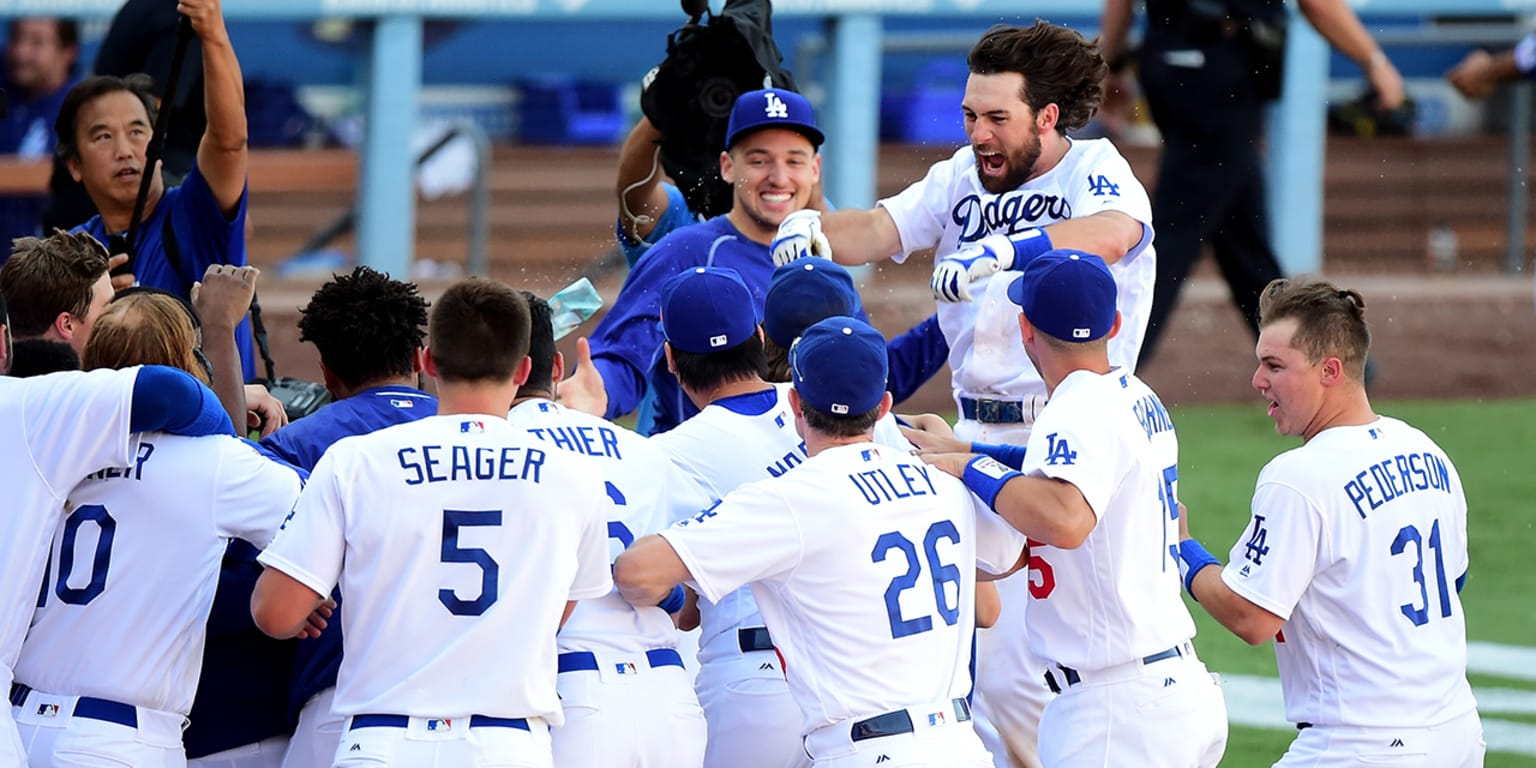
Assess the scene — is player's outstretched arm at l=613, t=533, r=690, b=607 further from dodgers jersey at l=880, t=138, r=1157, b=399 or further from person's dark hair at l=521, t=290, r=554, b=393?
dodgers jersey at l=880, t=138, r=1157, b=399

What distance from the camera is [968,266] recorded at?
4.27m

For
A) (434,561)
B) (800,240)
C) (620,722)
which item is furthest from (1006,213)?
(434,561)

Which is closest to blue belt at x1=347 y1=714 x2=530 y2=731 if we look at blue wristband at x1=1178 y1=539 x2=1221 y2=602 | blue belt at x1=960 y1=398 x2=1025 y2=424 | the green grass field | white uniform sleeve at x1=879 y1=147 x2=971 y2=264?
blue wristband at x1=1178 y1=539 x2=1221 y2=602

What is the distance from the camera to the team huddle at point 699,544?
3461mm

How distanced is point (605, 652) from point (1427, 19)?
11.5m

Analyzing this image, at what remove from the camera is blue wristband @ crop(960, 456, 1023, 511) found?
12.3ft

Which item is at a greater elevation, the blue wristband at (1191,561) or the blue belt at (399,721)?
the blue wristband at (1191,561)

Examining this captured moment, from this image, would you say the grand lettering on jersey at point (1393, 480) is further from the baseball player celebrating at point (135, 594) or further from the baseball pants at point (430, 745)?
the baseball player celebrating at point (135, 594)

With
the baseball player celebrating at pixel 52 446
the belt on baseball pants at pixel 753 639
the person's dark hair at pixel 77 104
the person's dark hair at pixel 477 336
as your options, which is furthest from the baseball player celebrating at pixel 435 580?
the person's dark hair at pixel 77 104

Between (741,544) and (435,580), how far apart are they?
0.57 meters

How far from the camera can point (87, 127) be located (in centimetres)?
557

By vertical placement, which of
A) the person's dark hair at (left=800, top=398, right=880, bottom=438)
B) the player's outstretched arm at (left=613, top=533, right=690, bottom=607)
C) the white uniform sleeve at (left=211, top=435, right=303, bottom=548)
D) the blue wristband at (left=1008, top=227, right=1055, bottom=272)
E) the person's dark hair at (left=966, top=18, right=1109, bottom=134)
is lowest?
the player's outstretched arm at (left=613, top=533, right=690, bottom=607)

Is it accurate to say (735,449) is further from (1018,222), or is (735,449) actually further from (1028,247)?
(1018,222)

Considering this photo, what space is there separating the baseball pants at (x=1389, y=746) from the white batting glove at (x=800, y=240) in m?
1.62
